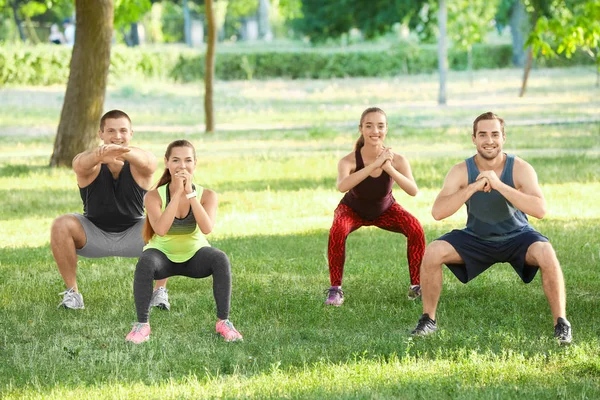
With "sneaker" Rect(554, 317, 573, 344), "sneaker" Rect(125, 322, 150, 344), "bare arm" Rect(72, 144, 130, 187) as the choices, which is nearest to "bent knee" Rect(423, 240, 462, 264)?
"sneaker" Rect(554, 317, 573, 344)

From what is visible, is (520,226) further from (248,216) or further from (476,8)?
(476,8)

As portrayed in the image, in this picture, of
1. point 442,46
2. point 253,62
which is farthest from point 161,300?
point 253,62

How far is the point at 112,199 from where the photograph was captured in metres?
7.55

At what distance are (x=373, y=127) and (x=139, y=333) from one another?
7.60 ft

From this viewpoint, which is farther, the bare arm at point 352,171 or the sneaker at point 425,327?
the bare arm at point 352,171

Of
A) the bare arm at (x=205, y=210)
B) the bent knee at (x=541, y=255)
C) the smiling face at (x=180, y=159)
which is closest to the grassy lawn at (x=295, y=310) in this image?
the bent knee at (x=541, y=255)

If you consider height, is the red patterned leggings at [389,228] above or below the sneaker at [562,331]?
above

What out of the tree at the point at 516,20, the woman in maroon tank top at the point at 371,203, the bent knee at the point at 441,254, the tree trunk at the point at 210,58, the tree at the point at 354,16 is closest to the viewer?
the bent knee at the point at 441,254

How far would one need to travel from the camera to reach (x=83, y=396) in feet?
17.1

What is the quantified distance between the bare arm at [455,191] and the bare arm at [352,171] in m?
0.88

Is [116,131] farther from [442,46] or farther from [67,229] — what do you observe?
[442,46]

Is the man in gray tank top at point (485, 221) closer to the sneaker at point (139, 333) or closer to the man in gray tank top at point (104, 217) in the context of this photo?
the sneaker at point (139, 333)

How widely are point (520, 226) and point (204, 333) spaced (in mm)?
2005

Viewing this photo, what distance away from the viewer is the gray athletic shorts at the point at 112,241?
747cm
